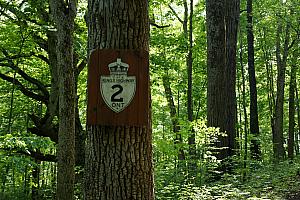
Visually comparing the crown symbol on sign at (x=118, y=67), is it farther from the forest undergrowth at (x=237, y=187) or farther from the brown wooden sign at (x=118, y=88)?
the forest undergrowth at (x=237, y=187)

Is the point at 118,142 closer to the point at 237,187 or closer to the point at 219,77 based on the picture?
the point at 237,187

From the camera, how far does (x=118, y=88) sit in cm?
293

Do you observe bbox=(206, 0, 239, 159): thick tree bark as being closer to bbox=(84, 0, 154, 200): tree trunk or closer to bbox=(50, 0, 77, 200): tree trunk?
bbox=(50, 0, 77, 200): tree trunk

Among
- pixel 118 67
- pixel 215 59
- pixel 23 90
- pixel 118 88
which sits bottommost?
pixel 118 88

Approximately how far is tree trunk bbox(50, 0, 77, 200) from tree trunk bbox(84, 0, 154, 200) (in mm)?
3534

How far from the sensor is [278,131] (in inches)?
768

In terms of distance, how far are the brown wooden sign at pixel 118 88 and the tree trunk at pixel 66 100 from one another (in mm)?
3676

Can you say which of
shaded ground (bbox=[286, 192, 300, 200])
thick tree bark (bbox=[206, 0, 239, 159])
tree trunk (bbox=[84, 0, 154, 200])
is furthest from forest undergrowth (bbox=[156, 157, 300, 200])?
tree trunk (bbox=[84, 0, 154, 200])

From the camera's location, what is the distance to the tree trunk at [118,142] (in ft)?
9.57

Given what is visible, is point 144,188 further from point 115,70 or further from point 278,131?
point 278,131

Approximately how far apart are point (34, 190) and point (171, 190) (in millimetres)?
8184

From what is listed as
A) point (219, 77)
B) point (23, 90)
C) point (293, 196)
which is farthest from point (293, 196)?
point (23, 90)

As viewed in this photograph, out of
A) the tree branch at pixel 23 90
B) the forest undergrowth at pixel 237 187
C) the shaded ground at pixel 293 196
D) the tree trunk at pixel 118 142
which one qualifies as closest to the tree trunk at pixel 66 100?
the forest undergrowth at pixel 237 187

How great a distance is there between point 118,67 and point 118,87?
0.16 meters
